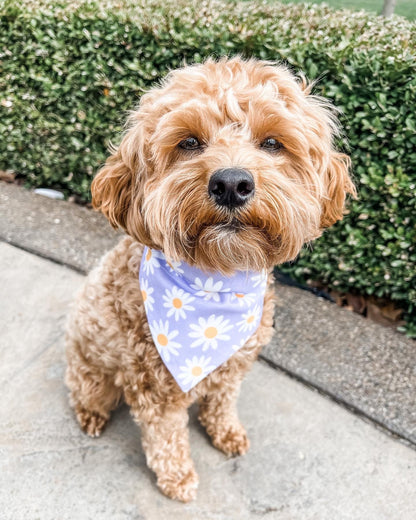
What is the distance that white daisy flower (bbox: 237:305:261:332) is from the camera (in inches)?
82.1

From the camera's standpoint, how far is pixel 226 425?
2.45m

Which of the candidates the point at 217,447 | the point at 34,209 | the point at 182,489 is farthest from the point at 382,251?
the point at 34,209

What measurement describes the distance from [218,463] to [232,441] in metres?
0.14

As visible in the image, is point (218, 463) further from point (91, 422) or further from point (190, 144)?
point (190, 144)

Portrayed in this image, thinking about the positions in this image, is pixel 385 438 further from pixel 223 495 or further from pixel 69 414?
pixel 69 414

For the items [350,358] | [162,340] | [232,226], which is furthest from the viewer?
[350,358]

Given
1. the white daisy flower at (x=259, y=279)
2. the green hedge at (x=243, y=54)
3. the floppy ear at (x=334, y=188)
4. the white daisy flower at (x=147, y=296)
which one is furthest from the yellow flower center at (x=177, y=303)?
the green hedge at (x=243, y=54)

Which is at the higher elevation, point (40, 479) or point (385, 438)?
point (385, 438)

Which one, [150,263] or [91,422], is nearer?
[150,263]

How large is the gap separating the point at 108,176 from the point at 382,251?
6.56 ft

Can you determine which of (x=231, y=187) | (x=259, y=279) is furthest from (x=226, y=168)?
(x=259, y=279)

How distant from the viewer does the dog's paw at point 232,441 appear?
8.02 feet

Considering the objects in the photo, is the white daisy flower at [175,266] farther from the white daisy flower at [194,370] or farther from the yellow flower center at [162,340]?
the white daisy flower at [194,370]

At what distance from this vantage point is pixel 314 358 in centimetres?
288
